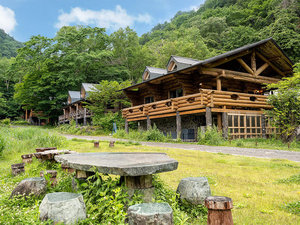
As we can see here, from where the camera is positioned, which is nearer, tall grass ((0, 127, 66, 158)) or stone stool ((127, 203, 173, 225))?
stone stool ((127, 203, 173, 225))

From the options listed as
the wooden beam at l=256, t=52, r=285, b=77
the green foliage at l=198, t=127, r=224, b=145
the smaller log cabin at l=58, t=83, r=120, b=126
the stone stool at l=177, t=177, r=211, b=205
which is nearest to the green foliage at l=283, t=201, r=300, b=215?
the stone stool at l=177, t=177, r=211, b=205

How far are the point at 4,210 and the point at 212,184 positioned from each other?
10.9 feet

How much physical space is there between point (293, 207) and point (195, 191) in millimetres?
1336

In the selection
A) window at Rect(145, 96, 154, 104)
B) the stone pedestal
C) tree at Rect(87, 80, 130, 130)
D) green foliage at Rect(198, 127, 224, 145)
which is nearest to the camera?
the stone pedestal

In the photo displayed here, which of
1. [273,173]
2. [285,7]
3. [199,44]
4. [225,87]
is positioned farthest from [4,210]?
[285,7]

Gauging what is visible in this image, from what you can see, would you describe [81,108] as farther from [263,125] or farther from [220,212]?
[220,212]

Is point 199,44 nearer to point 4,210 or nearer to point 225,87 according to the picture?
point 225,87

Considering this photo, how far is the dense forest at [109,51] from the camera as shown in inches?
1366

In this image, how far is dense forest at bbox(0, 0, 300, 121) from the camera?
34700mm

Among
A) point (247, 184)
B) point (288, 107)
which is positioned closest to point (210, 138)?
point (288, 107)

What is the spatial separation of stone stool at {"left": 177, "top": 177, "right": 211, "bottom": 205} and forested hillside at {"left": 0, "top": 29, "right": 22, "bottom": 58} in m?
80.8

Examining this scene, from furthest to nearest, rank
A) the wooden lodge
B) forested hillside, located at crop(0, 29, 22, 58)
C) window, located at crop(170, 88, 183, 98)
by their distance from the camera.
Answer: forested hillside, located at crop(0, 29, 22, 58), window, located at crop(170, 88, 183, 98), the wooden lodge

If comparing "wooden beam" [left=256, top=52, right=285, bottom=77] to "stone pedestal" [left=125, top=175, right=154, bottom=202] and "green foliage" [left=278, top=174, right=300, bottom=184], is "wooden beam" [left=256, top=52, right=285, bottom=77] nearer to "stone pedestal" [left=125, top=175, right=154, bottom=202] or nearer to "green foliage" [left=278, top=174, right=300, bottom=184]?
"green foliage" [left=278, top=174, right=300, bottom=184]

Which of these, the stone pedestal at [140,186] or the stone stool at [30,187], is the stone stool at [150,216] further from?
the stone stool at [30,187]
